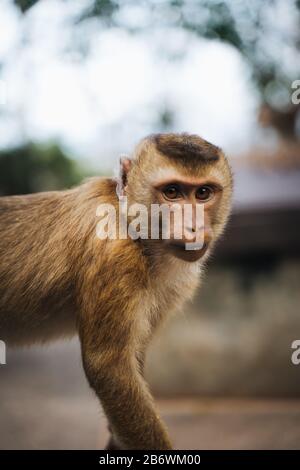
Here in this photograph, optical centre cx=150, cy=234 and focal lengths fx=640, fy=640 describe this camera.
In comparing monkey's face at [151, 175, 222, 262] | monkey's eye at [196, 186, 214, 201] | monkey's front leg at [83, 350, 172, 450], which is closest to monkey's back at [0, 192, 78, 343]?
monkey's front leg at [83, 350, 172, 450]

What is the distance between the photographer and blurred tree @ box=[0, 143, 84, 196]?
7484 mm

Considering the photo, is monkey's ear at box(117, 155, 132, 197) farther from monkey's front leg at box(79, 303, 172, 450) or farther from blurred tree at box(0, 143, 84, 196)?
blurred tree at box(0, 143, 84, 196)

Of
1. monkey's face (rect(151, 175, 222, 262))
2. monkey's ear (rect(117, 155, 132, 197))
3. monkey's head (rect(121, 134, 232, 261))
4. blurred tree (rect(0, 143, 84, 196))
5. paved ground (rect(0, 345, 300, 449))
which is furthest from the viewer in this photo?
blurred tree (rect(0, 143, 84, 196))

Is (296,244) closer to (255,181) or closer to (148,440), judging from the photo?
(255,181)

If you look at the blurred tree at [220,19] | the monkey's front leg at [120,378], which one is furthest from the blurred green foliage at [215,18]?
the monkey's front leg at [120,378]

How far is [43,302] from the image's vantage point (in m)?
4.34

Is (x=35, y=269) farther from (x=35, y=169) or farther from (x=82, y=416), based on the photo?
(x=35, y=169)

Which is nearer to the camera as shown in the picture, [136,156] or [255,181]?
[136,156]

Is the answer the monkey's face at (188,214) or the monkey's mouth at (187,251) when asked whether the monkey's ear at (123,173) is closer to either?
the monkey's face at (188,214)

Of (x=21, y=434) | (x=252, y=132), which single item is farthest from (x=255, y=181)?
(x=21, y=434)

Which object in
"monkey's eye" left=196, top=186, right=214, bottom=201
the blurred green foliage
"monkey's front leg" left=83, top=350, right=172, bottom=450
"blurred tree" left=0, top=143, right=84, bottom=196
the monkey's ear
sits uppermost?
"blurred tree" left=0, top=143, right=84, bottom=196

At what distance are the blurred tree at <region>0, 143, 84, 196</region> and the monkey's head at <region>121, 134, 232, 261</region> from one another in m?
3.26

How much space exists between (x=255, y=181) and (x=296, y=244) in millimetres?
1356

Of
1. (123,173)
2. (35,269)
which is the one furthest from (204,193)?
(35,269)
